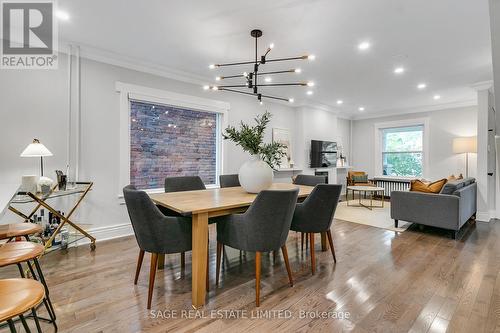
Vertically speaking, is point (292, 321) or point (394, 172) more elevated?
point (394, 172)

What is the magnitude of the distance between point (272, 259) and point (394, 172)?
19.7ft

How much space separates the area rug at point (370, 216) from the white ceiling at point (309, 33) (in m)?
2.60

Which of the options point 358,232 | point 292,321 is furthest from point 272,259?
point 358,232

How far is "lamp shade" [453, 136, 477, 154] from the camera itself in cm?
526

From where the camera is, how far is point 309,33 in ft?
9.36

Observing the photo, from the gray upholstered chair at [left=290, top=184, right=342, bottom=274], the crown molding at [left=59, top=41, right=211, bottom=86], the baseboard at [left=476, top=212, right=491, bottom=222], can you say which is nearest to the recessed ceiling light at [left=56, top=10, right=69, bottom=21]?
the crown molding at [left=59, top=41, right=211, bottom=86]

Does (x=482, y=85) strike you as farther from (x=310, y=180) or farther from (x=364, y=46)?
(x=310, y=180)

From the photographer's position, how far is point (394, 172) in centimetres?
732

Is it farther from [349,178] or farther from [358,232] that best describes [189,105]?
[349,178]

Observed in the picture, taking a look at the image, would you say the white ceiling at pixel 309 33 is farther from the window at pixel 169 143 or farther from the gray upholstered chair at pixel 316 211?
the gray upholstered chair at pixel 316 211

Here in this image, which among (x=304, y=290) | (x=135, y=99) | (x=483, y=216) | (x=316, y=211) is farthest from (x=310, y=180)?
(x=483, y=216)

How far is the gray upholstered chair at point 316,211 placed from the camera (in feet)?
8.16

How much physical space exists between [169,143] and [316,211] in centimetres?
279

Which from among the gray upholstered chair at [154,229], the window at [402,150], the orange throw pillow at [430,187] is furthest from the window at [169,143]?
the window at [402,150]
